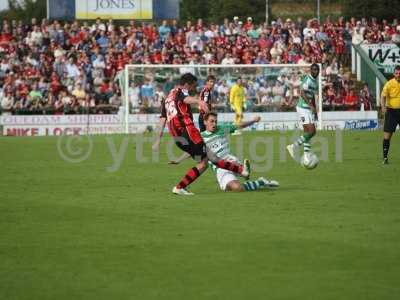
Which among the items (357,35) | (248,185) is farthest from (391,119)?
(357,35)

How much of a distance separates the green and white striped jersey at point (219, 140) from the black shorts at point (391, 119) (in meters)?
6.49

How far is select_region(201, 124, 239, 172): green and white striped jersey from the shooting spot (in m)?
15.0

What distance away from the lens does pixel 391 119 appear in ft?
67.9

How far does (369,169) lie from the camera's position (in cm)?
1912

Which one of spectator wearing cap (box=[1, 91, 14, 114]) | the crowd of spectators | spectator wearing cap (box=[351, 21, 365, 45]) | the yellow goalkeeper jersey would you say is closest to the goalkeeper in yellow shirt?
the yellow goalkeeper jersey

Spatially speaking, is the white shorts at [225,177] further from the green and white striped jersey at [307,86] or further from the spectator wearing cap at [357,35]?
the spectator wearing cap at [357,35]

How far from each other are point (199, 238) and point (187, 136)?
14.1 feet

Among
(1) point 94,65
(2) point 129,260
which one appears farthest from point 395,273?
(1) point 94,65

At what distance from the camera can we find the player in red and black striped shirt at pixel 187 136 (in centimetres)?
1462

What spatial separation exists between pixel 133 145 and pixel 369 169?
9857 millimetres

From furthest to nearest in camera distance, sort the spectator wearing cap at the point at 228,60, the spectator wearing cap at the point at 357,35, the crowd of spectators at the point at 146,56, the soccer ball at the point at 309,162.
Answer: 1. the spectator wearing cap at the point at 357,35
2. the spectator wearing cap at the point at 228,60
3. the crowd of spectators at the point at 146,56
4. the soccer ball at the point at 309,162

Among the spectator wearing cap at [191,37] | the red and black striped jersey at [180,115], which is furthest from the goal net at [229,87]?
the red and black striped jersey at [180,115]

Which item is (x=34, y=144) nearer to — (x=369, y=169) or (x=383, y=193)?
(x=369, y=169)

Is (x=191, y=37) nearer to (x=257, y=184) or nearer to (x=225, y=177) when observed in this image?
(x=257, y=184)
